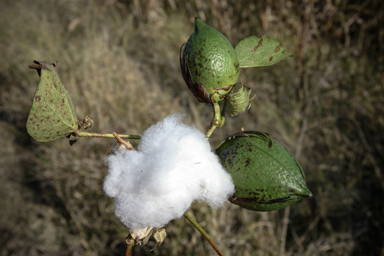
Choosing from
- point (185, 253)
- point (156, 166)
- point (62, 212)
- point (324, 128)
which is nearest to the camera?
point (156, 166)

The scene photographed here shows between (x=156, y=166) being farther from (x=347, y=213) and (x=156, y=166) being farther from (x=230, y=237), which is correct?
(x=347, y=213)

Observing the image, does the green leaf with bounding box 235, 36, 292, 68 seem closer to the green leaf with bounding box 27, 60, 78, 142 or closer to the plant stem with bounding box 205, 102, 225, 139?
the plant stem with bounding box 205, 102, 225, 139

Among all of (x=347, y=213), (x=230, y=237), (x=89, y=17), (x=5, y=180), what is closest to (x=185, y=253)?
(x=230, y=237)

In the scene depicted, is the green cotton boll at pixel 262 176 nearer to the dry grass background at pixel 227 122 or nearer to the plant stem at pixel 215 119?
the plant stem at pixel 215 119

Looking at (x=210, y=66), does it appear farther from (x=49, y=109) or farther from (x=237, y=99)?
(x=49, y=109)

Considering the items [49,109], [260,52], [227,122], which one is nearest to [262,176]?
[260,52]
